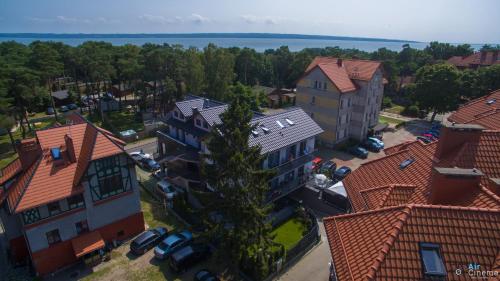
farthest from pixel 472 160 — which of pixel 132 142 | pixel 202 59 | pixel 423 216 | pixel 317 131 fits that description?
pixel 202 59

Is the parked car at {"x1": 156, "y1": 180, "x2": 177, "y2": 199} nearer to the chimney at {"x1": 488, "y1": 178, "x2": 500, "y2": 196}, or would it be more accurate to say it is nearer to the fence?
the fence

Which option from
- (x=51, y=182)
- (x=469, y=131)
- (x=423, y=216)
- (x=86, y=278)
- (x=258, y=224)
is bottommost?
(x=86, y=278)

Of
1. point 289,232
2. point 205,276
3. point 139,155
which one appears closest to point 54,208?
point 205,276

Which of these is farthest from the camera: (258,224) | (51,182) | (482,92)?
(482,92)

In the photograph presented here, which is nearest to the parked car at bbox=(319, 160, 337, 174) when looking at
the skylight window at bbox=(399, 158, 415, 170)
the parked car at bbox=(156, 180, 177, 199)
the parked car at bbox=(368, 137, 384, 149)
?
the parked car at bbox=(368, 137, 384, 149)

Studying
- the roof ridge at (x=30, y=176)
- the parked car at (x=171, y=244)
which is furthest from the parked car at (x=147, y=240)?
the roof ridge at (x=30, y=176)

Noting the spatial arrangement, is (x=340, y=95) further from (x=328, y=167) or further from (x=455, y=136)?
(x=455, y=136)

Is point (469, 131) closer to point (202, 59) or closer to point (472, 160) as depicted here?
point (472, 160)
